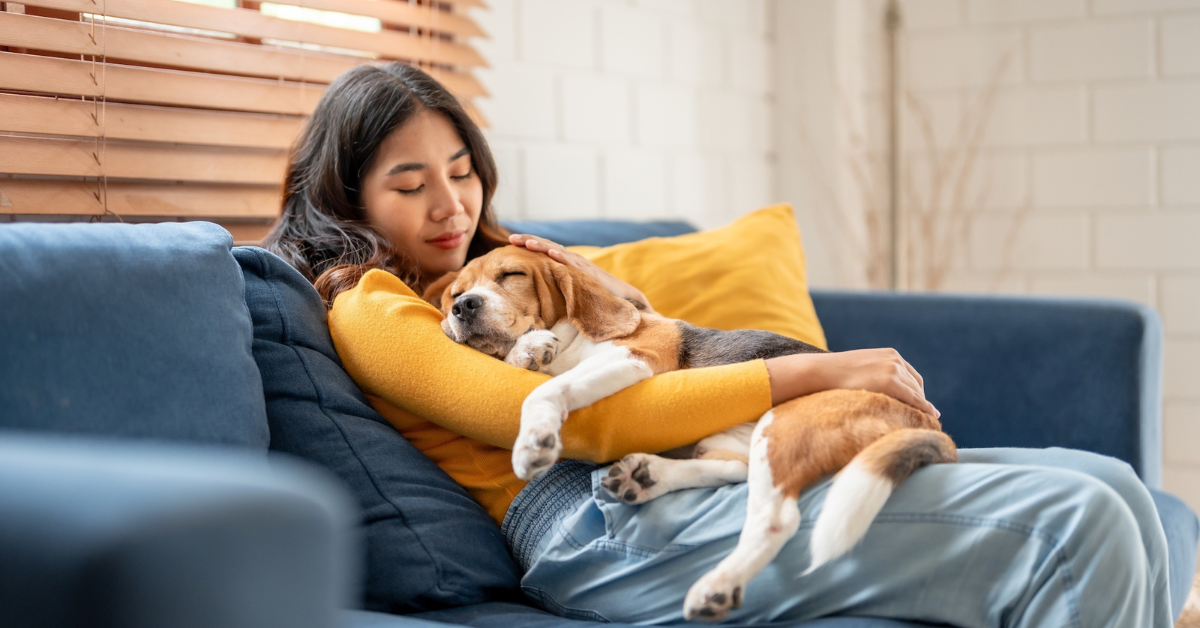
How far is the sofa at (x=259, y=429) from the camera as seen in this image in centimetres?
58

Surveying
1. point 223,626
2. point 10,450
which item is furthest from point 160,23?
point 223,626

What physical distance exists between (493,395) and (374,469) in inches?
8.0

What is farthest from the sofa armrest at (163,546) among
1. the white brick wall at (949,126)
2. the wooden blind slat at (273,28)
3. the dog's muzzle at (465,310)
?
the white brick wall at (949,126)

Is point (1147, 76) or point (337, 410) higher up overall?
point (1147, 76)

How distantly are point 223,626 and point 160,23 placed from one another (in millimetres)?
1521

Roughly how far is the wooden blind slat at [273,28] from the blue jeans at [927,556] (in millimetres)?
1242

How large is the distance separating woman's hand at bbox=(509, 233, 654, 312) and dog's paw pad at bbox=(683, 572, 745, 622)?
0.66 m

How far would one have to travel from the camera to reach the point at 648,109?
3.19 metres

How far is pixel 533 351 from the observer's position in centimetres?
145

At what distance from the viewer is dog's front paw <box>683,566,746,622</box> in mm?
1119

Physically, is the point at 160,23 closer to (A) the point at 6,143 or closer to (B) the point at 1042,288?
(A) the point at 6,143

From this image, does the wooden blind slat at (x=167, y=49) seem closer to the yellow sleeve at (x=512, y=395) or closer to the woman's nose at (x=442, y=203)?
the woman's nose at (x=442, y=203)

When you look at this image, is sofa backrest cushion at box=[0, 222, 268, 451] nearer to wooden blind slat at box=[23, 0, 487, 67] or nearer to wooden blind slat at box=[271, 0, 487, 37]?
wooden blind slat at box=[23, 0, 487, 67]

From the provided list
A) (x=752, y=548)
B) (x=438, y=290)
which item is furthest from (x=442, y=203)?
(x=752, y=548)
